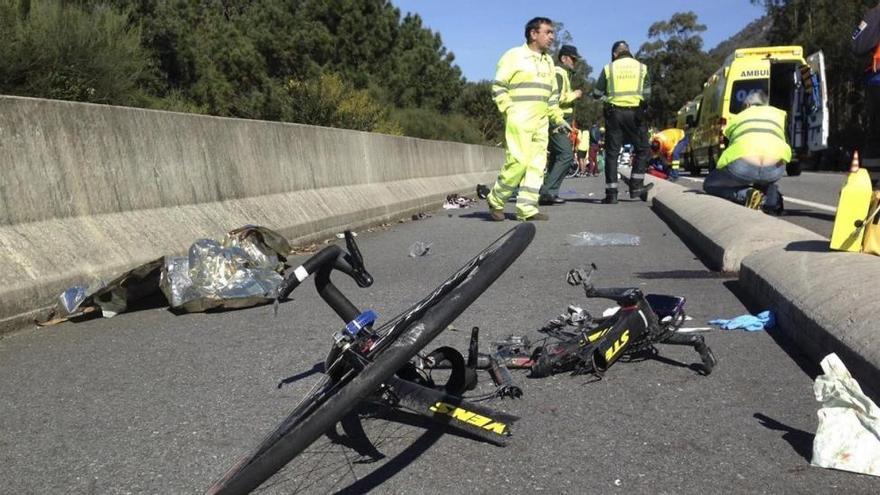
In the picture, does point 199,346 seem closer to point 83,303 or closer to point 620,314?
point 83,303

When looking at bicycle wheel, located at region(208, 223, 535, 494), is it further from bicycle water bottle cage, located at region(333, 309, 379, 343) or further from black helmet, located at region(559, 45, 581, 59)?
black helmet, located at region(559, 45, 581, 59)

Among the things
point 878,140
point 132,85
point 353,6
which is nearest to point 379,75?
point 353,6

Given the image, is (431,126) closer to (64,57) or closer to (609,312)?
(64,57)

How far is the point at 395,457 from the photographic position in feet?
8.58

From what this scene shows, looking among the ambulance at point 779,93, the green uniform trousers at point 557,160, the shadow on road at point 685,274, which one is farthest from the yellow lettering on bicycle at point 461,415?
the ambulance at point 779,93

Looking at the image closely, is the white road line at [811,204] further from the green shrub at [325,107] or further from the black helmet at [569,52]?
the green shrub at [325,107]

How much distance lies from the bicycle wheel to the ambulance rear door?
1595 cm

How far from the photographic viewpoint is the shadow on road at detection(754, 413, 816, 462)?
8.37 feet

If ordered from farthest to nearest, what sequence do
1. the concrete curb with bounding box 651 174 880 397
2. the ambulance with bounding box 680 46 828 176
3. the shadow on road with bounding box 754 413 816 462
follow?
1. the ambulance with bounding box 680 46 828 176
2. the concrete curb with bounding box 651 174 880 397
3. the shadow on road with bounding box 754 413 816 462

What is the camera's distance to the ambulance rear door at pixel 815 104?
16281mm

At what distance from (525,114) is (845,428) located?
780 cm

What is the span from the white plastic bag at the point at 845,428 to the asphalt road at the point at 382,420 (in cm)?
5

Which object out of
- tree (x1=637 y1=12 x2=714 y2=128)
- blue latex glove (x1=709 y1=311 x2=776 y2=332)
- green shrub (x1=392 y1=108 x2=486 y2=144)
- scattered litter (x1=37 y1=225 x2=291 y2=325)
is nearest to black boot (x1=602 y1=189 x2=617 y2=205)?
scattered litter (x1=37 y1=225 x2=291 y2=325)

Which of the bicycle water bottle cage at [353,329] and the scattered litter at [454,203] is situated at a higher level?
the bicycle water bottle cage at [353,329]
